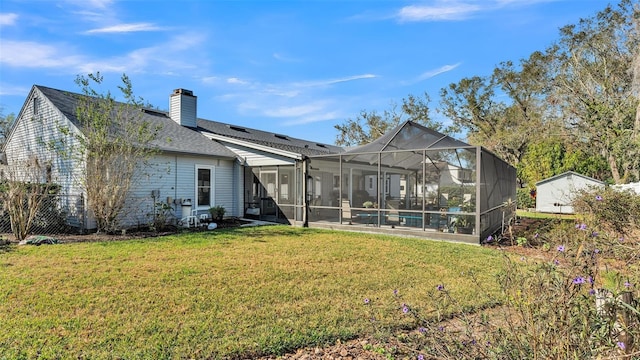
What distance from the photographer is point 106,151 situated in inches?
384

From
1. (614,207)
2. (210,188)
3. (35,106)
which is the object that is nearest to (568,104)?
(614,207)

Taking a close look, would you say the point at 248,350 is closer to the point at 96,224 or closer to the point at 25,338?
the point at 25,338

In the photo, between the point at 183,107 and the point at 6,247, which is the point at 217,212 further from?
the point at 6,247

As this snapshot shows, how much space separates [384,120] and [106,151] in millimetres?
27889

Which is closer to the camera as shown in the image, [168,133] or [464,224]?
[464,224]

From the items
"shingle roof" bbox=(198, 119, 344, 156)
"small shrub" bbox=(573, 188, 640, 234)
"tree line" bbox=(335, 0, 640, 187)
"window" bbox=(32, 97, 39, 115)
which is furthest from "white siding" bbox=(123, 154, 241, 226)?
"tree line" bbox=(335, 0, 640, 187)

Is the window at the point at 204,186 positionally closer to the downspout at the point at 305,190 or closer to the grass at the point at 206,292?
the downspout at the point at 305,190

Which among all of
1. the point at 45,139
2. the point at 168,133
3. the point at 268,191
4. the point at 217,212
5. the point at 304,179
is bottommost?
the point at 217,212

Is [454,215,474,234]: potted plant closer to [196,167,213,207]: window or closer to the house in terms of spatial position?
the house

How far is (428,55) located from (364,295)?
43.7 ft

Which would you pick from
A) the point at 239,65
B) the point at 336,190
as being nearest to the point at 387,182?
the point at 336,190

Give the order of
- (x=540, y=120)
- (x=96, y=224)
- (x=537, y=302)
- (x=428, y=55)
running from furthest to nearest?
(x=540, y=120)
(x=428, y=55)
(x=96, y=224)
(x=537, y=302)

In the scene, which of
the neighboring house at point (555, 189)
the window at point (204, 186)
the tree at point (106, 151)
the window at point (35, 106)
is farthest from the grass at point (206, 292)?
the neighboring house at point (555, 189)

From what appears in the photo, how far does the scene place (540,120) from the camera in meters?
24.8
